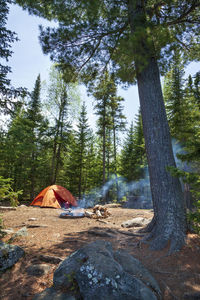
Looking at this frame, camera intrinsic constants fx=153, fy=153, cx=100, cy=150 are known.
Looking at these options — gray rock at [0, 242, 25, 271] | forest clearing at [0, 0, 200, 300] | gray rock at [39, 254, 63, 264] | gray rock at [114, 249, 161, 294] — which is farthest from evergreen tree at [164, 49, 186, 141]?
gray rock at [0, 242, 25, 271]

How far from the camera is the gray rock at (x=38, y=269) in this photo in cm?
268

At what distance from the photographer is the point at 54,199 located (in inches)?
461

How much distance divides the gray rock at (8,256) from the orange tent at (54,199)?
8.61m

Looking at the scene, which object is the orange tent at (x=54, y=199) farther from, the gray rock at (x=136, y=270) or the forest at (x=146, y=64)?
the gray rock at (x=136, y=270)

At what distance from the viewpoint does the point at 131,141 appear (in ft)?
78.3

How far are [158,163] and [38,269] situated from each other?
331 cm

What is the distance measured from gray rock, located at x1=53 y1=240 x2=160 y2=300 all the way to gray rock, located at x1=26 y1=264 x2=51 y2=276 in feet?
1.60

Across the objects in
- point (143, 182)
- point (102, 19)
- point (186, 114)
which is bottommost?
point (143, 182)

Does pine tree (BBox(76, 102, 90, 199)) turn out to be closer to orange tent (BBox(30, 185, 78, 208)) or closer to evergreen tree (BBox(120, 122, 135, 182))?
evergreen tree (BBox(120, 122, 135, 182))

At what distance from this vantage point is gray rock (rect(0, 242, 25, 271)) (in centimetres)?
279

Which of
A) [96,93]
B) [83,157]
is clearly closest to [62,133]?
[83,157]

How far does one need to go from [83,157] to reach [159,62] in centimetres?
1667

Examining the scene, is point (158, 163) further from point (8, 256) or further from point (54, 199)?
point (54, 199)

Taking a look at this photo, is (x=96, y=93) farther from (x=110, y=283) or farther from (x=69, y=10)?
(x=110, y=283)
